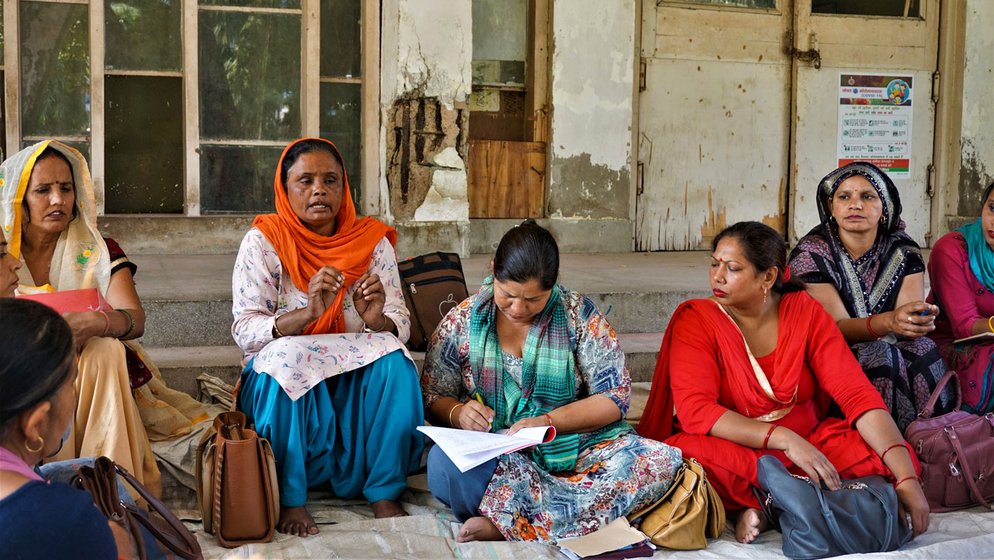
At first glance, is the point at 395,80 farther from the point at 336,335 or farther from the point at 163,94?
the point at 336,335

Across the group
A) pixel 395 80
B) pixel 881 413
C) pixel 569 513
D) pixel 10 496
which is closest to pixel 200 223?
pixel 395 80

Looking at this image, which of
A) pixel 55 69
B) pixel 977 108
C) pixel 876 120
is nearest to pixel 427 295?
pixel 55 69

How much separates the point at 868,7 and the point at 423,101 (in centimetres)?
354

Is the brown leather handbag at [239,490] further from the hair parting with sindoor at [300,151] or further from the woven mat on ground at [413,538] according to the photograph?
the hair parting with sindoor at [300,151]

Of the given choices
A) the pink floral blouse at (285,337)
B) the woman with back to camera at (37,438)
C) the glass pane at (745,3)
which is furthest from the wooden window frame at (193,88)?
the woman with back to camera at (37,438)

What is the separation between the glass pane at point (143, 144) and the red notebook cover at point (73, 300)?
3221mm

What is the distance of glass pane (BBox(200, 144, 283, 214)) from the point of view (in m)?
6.47

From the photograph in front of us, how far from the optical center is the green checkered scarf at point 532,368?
3443 millimetres

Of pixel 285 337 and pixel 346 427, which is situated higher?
pixel 285 337

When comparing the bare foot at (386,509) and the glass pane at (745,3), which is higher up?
the glass pane at (745,3)

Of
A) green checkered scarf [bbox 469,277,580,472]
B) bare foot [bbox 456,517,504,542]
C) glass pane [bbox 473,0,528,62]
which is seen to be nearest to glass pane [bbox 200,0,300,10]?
glass pane [bbox 473,0,528,62]

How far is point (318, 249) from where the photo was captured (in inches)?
142

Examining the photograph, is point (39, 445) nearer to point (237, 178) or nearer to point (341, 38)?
point (237, 178)

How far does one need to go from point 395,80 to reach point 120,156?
1.67 meters
